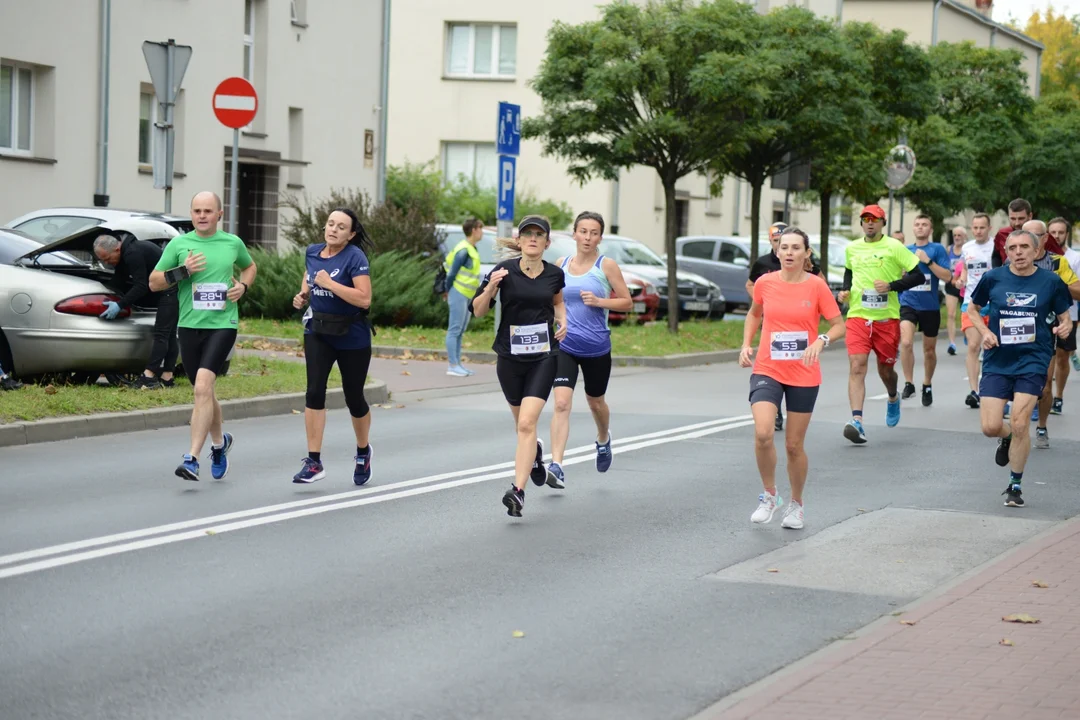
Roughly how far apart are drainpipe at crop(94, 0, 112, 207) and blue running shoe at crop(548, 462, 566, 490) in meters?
17.1

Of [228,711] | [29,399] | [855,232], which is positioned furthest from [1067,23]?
[228,711]

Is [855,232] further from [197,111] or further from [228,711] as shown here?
[228,711]

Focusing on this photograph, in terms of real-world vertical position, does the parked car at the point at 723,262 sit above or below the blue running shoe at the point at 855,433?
above

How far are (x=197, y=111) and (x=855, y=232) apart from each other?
38.5 metres

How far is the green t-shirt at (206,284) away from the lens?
399 inches

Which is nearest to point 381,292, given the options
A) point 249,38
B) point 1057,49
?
point 249,38

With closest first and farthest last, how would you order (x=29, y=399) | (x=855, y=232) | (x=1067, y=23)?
(x=29, y=399) → (x=855, y=232) → (x=1067, y=23)

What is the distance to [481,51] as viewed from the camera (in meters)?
44.4

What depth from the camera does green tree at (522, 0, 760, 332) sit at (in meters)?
24.4

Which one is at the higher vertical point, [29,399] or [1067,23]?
[1067,23]

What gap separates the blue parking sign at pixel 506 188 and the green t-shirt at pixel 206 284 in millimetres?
9143

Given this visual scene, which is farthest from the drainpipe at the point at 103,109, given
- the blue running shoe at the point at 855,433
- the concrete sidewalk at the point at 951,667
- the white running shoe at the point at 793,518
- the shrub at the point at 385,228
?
the concrete sidewalk at the point at 951,667

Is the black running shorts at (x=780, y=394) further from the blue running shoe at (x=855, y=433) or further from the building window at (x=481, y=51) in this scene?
the building window at (x=481, y=51)

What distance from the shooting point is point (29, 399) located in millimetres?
12641
